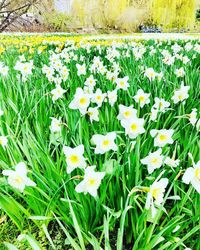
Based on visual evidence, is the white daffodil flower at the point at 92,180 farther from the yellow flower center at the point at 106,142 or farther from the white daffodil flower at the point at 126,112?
the white daffodil flower at the point at 126,112

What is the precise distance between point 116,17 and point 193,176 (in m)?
29.8

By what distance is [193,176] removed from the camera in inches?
41.0

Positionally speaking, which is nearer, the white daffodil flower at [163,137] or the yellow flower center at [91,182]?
the yellow flower center at [91,182]

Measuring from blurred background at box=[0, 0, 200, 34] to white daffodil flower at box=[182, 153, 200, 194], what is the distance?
23166mm

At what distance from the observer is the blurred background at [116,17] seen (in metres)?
24.0

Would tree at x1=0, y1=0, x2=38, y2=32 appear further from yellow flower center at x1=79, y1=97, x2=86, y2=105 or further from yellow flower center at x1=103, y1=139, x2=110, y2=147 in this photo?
yellow flower center at x1=103, y1=139, x2=110, y2=147

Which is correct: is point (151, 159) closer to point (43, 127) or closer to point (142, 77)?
point (43, 127)

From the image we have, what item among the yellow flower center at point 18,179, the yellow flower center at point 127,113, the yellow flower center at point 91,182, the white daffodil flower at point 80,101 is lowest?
the yellow flower center at point 91,182

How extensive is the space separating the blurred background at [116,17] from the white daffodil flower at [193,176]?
2317 cm

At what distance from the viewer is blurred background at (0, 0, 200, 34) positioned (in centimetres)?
2402

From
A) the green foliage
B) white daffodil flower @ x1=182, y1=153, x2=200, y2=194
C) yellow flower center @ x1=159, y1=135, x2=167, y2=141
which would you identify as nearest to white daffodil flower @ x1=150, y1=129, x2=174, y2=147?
yellow flower center @ x1=159, y1=135, x2=167, y2=141

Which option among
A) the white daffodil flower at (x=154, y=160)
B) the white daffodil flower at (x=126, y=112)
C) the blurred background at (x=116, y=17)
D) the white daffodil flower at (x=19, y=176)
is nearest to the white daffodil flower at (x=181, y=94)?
the white daffodil flower at (x=126, y=112)

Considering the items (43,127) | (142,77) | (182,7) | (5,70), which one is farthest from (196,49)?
(182,7)

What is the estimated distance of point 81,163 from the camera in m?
1.15
